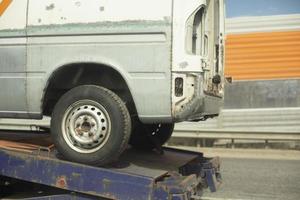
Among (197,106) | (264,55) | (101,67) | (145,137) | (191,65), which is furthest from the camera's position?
(264,55)

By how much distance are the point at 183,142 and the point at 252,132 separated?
6.95 feet

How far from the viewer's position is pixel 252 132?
13672 mm

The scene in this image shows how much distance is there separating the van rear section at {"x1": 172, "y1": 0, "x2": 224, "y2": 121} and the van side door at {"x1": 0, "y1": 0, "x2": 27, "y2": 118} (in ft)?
4.94

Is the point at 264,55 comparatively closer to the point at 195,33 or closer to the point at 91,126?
the point at 195,33

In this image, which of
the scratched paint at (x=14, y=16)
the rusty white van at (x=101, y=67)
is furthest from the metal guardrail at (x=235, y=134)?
the scratched paint at (x=14, y=16)

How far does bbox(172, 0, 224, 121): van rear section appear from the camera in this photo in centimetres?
472

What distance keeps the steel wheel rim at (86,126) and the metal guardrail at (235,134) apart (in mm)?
9143

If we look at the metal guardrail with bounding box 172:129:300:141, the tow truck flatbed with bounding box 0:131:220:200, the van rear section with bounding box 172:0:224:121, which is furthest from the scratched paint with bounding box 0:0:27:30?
the metal guardrail with bounding box 172:129:300:141

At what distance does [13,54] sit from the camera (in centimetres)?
518

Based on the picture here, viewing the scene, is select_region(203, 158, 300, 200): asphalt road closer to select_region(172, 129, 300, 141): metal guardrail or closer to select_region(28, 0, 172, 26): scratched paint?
select_region(172, 129, 300, 141): metal guardrail

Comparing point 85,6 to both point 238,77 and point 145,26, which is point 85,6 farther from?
point 238,77

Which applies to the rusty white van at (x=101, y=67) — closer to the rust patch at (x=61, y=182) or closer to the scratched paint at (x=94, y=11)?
the scratched paint at (x=94, y=11)

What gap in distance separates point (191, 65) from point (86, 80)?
1.13 metres

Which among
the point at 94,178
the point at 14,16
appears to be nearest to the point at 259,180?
the point at 94,178
